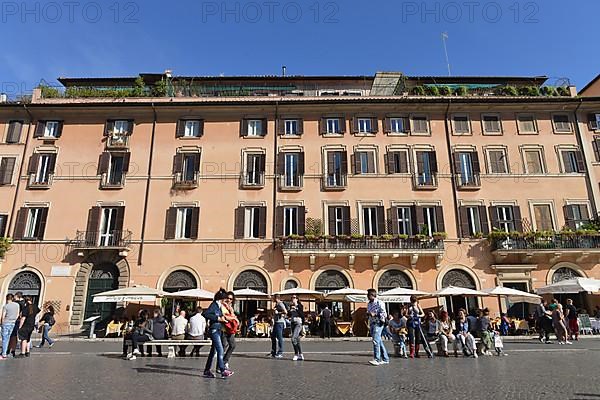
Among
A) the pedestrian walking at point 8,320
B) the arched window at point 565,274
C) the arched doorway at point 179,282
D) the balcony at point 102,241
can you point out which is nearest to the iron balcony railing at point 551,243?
the arched window at point 565,274

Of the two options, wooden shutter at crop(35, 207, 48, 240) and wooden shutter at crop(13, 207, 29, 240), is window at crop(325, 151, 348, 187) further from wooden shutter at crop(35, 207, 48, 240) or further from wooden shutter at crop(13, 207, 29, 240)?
wooden shutter at crop(13, 207, 29, 240)

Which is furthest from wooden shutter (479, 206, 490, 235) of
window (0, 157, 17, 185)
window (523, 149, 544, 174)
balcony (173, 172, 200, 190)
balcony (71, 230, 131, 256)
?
window (0, 157, 17, 185)

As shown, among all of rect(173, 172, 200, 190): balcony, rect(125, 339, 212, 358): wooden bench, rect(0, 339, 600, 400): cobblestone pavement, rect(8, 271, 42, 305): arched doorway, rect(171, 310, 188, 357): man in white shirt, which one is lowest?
rect(0, 339, 600, 400): cobblestone pavement

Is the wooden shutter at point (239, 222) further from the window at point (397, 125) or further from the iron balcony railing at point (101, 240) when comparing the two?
the window at point (397, 125)

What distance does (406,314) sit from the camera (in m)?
12.6

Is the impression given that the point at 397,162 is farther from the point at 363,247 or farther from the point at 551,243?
the point at 551,243

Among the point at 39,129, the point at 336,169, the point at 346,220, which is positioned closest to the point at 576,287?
the point at 346,220

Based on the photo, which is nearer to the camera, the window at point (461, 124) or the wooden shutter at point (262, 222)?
the wooden shutter at point (262, 222)

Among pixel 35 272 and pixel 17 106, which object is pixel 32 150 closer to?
pixel 17 106

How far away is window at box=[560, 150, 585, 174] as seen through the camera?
25.5 meters

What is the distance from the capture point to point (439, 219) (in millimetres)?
24266

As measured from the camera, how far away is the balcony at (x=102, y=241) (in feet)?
77.3

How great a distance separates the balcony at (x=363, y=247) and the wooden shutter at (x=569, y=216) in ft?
23.4

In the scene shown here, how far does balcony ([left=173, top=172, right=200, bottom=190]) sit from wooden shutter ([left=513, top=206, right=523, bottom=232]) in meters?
17.5
